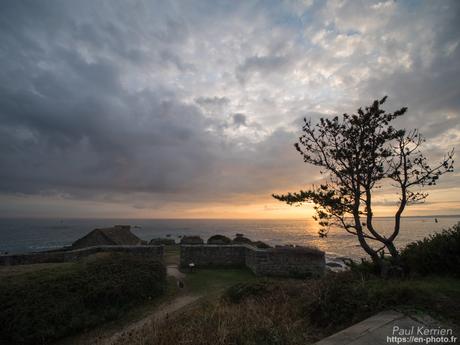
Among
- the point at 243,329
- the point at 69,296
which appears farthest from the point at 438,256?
the point at 69,296

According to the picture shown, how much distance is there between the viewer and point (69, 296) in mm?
8148

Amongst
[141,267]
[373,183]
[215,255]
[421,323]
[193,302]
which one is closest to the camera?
[421,323]

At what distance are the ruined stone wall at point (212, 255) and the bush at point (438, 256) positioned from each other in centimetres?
1067

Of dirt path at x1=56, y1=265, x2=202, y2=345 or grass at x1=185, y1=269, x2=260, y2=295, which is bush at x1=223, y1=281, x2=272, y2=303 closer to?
dirt path at x1=56, y1=265, x2=202, y2=345

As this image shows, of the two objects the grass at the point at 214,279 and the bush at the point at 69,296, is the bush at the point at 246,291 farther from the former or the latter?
the bush at the point at 69,296

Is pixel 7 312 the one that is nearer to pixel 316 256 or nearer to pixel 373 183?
pixel 373 183

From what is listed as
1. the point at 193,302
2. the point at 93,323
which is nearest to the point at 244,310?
the point at 193,302

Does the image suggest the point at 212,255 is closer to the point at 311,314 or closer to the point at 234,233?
the point at 311,314

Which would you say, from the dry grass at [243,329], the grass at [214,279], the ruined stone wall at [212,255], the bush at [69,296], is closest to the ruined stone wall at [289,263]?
the grass at [214,279]

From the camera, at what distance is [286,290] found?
718cm

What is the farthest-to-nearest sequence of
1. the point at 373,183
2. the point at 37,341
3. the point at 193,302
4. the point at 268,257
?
the point at 268,257, the point at 193,302, the point at 373,183, the point at 37,341

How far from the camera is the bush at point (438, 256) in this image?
641 cm

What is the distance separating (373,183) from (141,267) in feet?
35.1

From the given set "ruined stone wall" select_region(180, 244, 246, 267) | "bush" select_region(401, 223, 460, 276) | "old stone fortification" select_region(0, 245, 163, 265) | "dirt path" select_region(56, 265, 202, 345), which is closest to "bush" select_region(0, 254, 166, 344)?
"dirt path" select_region(56, 265, 202, 345)
